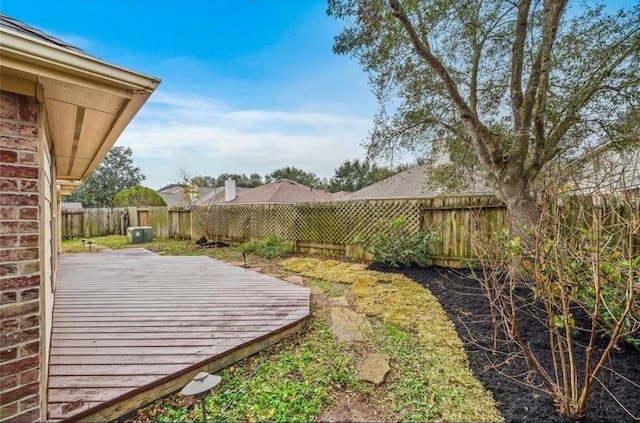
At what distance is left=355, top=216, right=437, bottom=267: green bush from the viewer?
6133 mm

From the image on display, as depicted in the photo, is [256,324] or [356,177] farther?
[356,177]

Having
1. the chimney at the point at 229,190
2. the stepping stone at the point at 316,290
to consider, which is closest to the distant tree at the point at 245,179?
the chimney at the point at 229,190

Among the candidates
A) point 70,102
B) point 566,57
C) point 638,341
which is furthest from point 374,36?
point 638,341

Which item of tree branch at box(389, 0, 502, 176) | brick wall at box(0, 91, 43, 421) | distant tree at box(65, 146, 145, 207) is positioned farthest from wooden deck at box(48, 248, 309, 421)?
distant tree at box(65, 146, 145, 207)

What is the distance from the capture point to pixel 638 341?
7.84 ft

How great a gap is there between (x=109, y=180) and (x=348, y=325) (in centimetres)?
3101

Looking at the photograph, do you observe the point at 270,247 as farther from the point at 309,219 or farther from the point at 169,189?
the point at 169,189

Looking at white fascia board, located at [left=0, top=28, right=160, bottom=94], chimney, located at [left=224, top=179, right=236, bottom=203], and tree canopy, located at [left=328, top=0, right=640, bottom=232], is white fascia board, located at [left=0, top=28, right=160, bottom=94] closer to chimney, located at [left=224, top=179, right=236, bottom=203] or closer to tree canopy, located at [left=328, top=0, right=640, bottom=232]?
tree canopy, located at [left=328, top=0, right=640, bottom=232]

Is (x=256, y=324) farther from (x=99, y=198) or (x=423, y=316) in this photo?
(x=99, y=198)

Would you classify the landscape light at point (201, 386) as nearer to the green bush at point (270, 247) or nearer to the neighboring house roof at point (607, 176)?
the neighboring house roof at point (607, 176)

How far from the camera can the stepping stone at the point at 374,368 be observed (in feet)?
7.72

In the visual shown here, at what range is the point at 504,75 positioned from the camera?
5.37 metres

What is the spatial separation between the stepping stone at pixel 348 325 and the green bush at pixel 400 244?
→ 2708 mm

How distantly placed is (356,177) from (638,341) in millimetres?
30837
